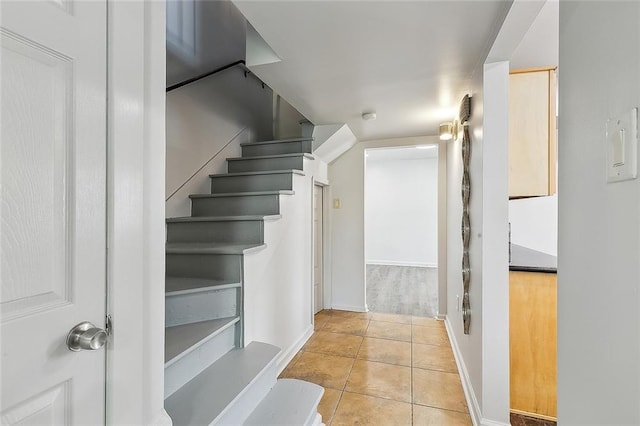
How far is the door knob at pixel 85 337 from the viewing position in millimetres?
644

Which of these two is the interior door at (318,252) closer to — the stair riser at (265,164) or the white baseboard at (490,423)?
the stair riser at (265,164)

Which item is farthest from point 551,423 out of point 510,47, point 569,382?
point 510,47

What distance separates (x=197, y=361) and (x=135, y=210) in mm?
1001

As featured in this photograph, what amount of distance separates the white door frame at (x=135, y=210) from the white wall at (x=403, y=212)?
6.05 meters

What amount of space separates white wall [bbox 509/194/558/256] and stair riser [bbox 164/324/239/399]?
9.22ft

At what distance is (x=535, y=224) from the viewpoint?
9.67 ft

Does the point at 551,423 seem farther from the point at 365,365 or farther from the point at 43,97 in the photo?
the point at 43,97

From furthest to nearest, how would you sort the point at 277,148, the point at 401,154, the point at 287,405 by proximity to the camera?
1. the point at 401,154
2. the point at 277,148
3. the point at 287,405

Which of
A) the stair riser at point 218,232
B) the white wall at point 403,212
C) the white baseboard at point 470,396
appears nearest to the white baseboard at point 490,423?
the white baseboard at point 470,396

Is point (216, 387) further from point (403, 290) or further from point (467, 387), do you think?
point (403, 290)

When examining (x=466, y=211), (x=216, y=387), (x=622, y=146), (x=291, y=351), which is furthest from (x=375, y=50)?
(x=291, y=351)

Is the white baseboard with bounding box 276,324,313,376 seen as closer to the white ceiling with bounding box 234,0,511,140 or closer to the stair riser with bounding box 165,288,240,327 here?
the stair riser with bounding box 165,288,240,327

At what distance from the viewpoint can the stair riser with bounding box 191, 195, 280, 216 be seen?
239cm

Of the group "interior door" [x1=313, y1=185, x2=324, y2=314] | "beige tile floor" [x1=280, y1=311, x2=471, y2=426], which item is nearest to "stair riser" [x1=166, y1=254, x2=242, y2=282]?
"beige tile floor" [x1=280, y1=311, x2=471, y2=426]
